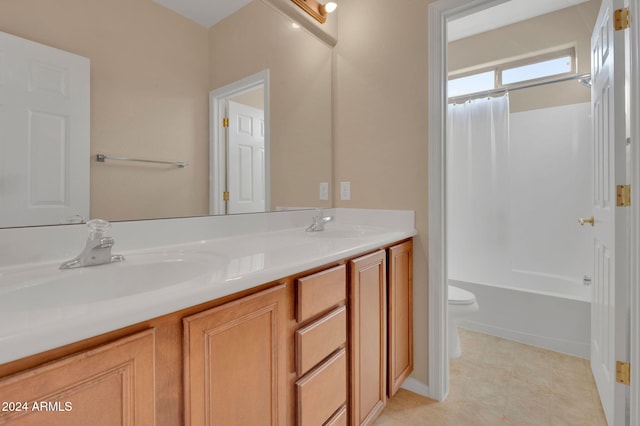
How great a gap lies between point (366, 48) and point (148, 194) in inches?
56.9

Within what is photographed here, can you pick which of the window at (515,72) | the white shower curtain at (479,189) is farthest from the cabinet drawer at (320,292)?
the window at (515,72)

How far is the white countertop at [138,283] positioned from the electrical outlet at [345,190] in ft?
2.08

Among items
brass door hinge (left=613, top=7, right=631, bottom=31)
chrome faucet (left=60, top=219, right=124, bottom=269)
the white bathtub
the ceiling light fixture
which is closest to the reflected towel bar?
chrome faucet (left=60, top=219, right=124, bottom=269)

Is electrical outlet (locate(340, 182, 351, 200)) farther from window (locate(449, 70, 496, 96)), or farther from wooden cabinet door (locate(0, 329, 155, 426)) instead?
window (locate(449, 70, 496, 96))

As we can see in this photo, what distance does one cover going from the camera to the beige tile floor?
1.44 meters

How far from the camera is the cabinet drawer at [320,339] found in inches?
36.3

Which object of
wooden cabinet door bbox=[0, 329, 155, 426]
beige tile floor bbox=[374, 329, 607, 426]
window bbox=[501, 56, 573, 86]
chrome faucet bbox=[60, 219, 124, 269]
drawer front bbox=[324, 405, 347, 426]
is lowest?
beige tile floor bbox=[374, 329, 607, 426]

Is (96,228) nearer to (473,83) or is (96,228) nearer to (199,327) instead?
(199,327)

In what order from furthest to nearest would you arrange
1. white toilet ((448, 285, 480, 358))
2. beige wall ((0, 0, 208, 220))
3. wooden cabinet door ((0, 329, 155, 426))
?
white toilet ((448, 285, 480, 358))
beige wall ((0, 0, 208, 220))
wooden cabinet door ((0, 329, 155, 426))

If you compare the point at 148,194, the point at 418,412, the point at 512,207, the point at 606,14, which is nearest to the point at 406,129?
the point at 606,14

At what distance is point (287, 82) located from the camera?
173 cm

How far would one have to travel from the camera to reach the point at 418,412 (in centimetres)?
150

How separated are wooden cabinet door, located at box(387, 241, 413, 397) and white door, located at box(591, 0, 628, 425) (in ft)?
2.67

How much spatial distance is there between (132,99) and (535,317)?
2.58m
